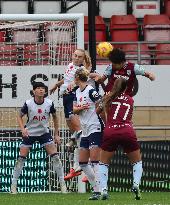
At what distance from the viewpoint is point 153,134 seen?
19.0 metres

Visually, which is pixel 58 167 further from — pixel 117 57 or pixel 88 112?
pixel 117 57

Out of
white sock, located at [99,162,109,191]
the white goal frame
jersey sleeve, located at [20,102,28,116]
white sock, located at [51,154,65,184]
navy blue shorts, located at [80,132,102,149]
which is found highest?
the white goal frame

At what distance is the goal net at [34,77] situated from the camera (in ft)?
53.9

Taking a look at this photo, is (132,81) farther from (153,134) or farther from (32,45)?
(153,134)

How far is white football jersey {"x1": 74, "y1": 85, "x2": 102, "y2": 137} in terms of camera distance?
13922mm

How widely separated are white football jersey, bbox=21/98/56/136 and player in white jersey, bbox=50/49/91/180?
25 centimetres

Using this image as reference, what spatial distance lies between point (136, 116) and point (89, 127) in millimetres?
7758

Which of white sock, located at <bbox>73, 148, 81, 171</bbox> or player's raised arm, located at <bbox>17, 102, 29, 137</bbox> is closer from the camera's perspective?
player's raised arm, located at <bbox>17, 102, 29, 137</bbox>

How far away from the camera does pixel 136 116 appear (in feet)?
71.2

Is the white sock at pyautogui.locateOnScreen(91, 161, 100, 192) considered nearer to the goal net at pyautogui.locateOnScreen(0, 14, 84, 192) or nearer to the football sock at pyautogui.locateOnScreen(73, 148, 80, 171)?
the football sock at pyautogui.locateOnScreen(73, 148, 80, 171)

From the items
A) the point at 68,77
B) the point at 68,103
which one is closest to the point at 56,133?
the point at 68,103

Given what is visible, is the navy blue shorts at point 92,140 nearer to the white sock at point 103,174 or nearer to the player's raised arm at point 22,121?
the player's raised arm at point 22,121

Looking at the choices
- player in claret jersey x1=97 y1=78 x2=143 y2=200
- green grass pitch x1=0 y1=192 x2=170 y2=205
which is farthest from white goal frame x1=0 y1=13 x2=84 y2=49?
player in claret jersey x1=97 y1=78 x2=143 y2=200

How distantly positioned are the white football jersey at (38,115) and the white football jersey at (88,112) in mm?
1239
